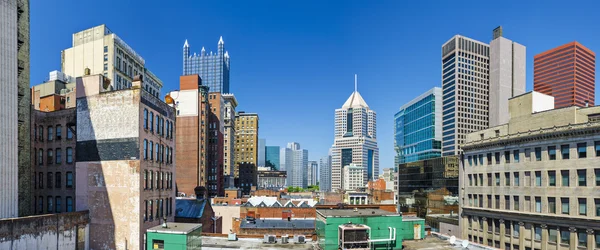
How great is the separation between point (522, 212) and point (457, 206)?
84.4 feet

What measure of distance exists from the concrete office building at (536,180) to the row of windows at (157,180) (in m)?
52.4

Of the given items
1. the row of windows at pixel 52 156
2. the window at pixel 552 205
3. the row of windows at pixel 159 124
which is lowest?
the window at pixel 552 205

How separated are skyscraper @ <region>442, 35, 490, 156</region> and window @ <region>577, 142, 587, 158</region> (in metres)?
138

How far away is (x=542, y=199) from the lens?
5234 centimetres

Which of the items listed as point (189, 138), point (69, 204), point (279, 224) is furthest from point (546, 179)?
point (189, 138)

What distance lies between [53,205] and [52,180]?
3160 mm

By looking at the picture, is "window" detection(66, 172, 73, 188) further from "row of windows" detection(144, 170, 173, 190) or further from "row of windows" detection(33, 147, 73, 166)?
"row of windows" detection(144, 170, 173, 190)

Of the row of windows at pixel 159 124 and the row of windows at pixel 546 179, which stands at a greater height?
the row of windows at pixel 159 124

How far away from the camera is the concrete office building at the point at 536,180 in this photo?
155ft

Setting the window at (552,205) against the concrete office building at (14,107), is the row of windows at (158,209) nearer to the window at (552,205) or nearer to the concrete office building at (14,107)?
the concrete office building at (14,107)

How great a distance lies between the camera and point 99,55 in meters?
114

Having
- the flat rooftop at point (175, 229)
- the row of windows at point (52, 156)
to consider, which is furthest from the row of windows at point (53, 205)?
the flat rooftop at point (175, 229)

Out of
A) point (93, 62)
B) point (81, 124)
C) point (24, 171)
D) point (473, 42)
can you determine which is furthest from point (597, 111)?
point (473, 42)

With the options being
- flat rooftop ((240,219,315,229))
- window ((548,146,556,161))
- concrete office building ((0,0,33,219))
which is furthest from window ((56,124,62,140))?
window ((548,146,556,161))
